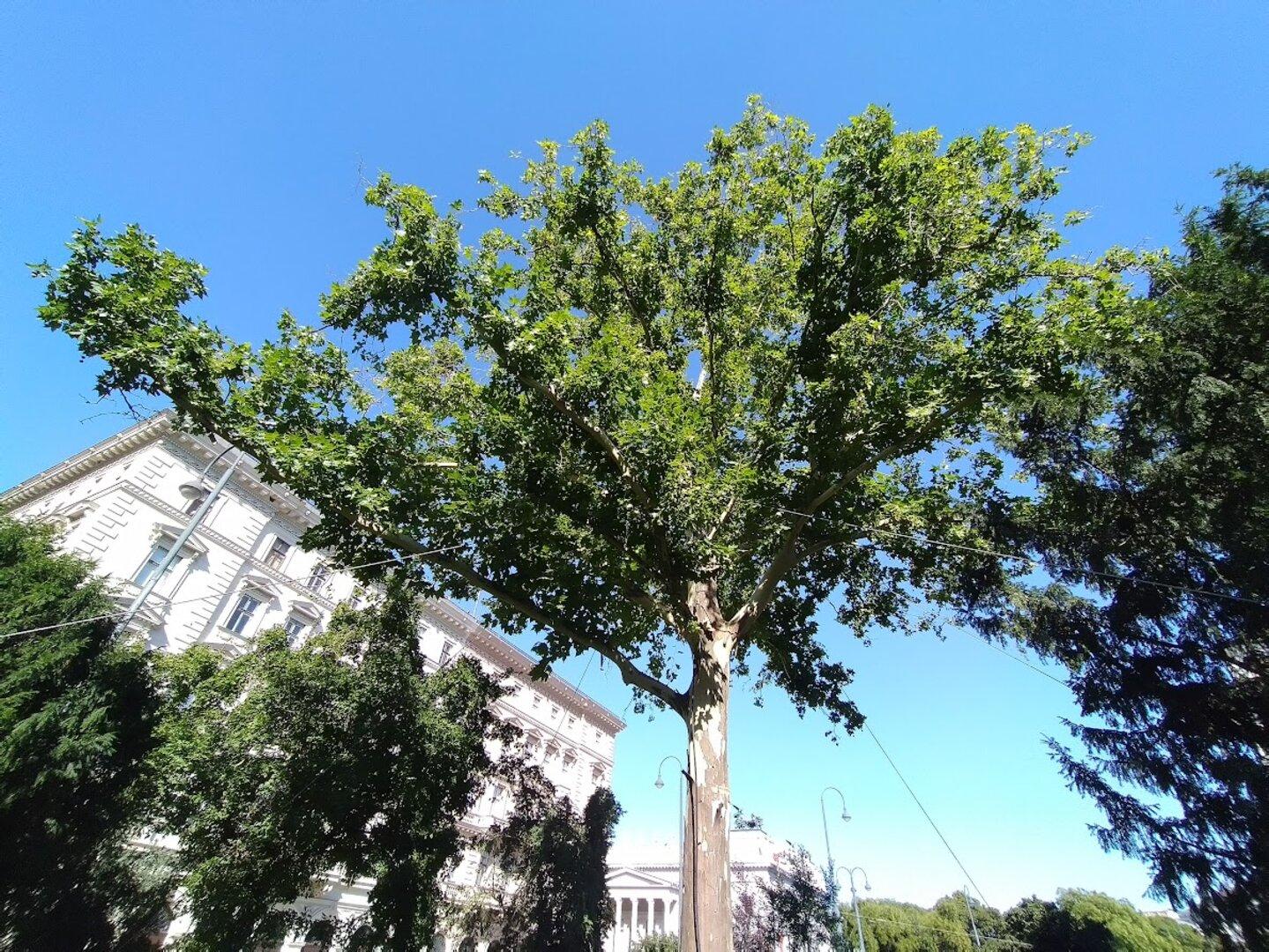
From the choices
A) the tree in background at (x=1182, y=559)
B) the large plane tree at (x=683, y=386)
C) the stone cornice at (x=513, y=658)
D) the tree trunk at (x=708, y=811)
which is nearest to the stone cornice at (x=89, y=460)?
the stone cornice at (x=513, y=658)

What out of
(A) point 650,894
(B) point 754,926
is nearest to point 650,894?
(A) point 650,894

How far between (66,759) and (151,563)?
11.9 meters

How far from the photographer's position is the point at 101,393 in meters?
7.80

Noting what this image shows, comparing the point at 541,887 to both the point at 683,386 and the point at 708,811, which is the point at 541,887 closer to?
the point at 708,811

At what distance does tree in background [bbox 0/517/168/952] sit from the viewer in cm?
1218

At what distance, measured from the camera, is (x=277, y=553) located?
86.4 feet

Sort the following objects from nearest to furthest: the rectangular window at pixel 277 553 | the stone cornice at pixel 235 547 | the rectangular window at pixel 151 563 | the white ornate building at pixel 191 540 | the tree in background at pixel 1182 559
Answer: the tree in background at pixel 1182 559, the white ornate building at pixel 191 540, the rectangular window at pixel 151 563, the stone cornice at pixel 235 547, the rectangular window at pixel 277 553

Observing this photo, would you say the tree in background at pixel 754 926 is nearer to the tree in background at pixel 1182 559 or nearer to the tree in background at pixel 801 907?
the tree in background at pixel 801 907

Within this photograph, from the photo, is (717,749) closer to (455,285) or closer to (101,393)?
(455,285)

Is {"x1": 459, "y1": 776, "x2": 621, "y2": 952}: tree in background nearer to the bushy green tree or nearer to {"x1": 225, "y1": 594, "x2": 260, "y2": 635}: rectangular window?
{"x1": 225, "y1": 594, "x2": 260, "y2": 635}: rectangular window

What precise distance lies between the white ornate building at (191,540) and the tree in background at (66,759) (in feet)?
15.0

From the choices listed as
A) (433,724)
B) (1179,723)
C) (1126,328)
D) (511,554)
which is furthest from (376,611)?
(1179,723)

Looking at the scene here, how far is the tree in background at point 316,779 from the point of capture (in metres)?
13.4

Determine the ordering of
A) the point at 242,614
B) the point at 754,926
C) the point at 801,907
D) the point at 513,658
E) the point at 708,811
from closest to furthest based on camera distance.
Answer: the point at 708,811, the point at 242,614, the point at 801,907, the point at 754,926, the point at 513,658
